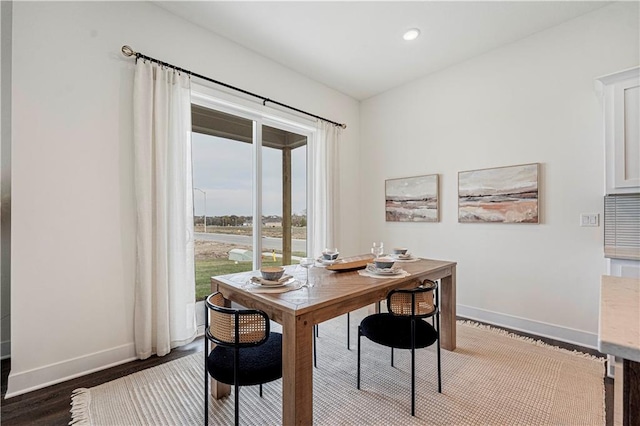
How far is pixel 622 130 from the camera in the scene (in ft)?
7.05

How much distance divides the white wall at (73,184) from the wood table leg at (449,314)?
8.53 ft

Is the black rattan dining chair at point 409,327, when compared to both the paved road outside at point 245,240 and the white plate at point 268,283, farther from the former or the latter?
the paved road outside at point 245,240

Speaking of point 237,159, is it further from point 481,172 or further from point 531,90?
point 531,90

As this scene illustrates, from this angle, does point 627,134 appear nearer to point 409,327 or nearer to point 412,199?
point 412,199

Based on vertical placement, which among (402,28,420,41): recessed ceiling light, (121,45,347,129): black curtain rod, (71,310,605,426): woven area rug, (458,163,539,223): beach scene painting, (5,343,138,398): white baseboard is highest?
(402,28,420,41): recessed ceiling light

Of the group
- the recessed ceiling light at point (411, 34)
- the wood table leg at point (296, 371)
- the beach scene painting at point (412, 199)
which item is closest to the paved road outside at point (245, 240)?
the beach scene painting at point (412, 199)

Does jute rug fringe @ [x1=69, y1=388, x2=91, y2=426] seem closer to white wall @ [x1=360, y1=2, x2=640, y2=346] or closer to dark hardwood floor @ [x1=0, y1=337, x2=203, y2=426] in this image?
dark hardwood floor @ [x1=0, y1=337, x2=203, y2=426]

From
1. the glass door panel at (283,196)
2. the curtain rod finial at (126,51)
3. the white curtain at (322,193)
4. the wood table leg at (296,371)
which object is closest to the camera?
the wood table leg at (296,371)

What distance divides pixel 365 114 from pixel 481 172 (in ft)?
6.57

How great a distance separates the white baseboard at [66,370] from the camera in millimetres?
1882

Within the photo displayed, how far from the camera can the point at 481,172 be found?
126 inches

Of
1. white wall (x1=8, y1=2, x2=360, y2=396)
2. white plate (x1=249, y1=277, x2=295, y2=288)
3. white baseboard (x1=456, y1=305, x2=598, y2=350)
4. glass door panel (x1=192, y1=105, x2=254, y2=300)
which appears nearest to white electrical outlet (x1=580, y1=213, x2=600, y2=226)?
white baseboard (x1=456, y1=305, x2=598, y2=350)

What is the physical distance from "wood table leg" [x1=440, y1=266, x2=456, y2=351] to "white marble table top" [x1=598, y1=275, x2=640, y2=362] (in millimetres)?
1247

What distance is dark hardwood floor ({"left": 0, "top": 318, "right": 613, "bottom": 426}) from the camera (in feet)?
5.37
